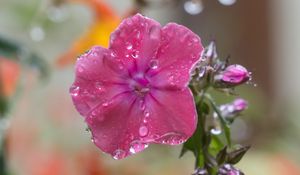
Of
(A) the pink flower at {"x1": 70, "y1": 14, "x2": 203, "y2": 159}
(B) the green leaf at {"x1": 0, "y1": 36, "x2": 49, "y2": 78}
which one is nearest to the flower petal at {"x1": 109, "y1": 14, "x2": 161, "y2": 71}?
(A) the pink flower at {"x1": 70, "y1": 14, "x2": 203, "y2": 159}

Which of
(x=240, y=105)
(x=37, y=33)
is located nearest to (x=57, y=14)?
(x=37, y=33)

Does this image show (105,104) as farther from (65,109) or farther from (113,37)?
(65,109)

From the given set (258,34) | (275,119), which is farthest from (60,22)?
(258,34)

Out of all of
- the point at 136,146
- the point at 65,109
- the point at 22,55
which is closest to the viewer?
the point at 136,146

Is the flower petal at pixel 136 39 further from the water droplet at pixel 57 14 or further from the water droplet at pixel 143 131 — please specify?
the water droplet at pixel 57 14

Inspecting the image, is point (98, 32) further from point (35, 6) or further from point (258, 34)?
point (258, 34)

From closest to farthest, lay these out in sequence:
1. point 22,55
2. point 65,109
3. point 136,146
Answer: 1. point 136,146
2. point 22,55
3. point 65,109

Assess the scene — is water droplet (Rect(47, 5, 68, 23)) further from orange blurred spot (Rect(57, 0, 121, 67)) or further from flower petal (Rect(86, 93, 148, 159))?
flower petal (Rect(86, 93, 148, 159))
